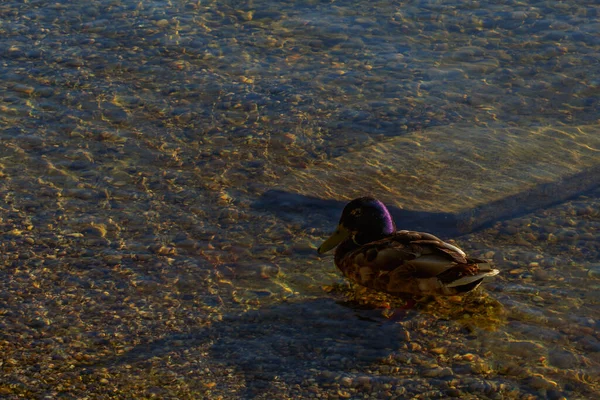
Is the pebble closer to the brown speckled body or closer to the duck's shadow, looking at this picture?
the brown speckled body

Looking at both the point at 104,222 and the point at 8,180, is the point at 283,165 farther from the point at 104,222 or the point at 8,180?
the point at 8,180

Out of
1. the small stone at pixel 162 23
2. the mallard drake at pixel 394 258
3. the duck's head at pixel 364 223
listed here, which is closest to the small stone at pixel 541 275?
the mallard drake at pixel 394 258

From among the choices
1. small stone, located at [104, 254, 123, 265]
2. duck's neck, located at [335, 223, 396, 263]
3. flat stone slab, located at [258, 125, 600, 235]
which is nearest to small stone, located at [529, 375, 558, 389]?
duck's neck, located at [335, 223, 396, 263]

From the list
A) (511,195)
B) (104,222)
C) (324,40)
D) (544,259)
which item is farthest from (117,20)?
(544,259)

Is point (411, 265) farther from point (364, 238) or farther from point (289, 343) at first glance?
point (289, 343)

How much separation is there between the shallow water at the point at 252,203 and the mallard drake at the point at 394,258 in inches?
6.8

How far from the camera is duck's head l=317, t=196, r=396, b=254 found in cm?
640

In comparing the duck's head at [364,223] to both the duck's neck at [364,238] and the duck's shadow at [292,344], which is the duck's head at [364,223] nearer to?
the duck's neck at [364,238]

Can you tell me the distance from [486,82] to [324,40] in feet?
6.38

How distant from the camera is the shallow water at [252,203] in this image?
17.5 feet

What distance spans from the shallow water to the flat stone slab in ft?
0.46

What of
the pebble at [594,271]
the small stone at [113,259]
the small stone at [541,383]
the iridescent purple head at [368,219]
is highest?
the iridescent purple head at [368,219]

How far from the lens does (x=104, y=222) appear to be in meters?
6.91

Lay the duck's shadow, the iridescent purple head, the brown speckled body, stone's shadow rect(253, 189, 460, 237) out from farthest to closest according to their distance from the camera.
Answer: stone's shadow rect(253, 189, 460, 237) → the iridescent purple head → the brown speckled body → the duck's shadow
